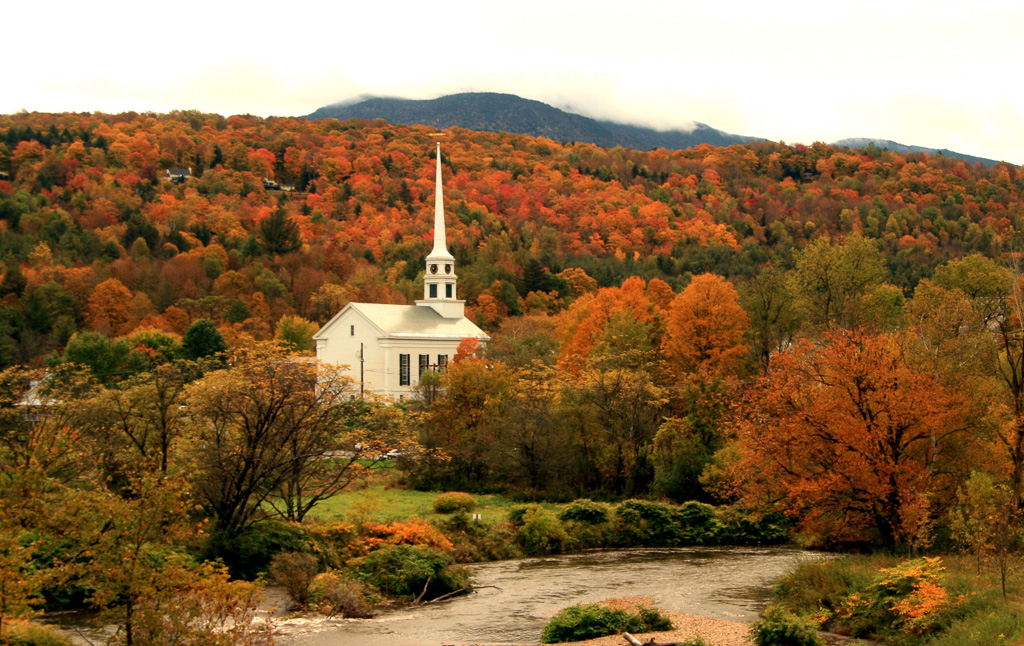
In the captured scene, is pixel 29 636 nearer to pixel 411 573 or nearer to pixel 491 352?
pixel 411 573

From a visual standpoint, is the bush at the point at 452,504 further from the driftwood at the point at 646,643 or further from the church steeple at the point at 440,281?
the church steeple at the point at 440,281

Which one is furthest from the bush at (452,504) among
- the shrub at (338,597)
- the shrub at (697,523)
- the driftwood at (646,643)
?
the driftwood at (646,643)

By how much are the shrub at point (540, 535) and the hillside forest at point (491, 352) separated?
20.2ft

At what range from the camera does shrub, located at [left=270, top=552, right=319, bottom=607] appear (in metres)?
28.9

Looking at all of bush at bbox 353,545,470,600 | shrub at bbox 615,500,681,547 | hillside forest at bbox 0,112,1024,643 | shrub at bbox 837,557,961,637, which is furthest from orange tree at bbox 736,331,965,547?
shrub at bbox 615,500,681,547

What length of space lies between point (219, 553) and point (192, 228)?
96.8 meters

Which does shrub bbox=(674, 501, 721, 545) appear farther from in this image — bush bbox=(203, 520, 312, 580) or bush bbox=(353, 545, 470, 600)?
bush bbox=(203, 520, 312, 580)

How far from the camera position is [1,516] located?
1764 cm

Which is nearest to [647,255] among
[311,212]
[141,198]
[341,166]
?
[311,212]

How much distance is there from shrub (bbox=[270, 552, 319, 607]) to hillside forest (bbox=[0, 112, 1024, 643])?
95.0 inches

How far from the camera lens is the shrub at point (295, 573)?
2892 cm

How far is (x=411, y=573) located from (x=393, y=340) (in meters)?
50.6

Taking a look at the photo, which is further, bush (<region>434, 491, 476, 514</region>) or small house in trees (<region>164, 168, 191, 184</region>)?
small house in trees (<region>164, 168, 191, 184</region>)

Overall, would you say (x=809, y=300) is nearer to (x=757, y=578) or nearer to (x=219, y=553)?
(x=757, y=578)
